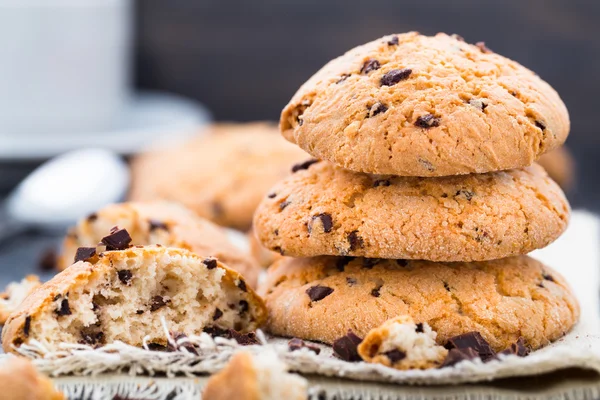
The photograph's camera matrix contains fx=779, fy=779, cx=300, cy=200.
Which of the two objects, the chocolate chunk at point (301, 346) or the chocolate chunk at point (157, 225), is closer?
the chocolate chunk at point (301, 346)

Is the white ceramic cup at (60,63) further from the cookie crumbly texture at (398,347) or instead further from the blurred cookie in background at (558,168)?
the cookie crumbly texture at (398,347)

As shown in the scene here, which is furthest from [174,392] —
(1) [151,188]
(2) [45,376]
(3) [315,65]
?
(3) [315,65]

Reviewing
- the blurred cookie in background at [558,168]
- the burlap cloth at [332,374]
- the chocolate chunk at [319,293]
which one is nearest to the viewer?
the burlap cloth at [332,374]

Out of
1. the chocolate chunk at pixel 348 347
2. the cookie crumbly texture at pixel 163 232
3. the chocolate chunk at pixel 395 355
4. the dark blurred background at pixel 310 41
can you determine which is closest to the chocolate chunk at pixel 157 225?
the cookie crumbly texture at pixel 163 232

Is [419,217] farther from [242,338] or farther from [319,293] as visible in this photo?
[242,338]

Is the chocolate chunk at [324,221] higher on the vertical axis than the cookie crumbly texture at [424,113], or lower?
lower

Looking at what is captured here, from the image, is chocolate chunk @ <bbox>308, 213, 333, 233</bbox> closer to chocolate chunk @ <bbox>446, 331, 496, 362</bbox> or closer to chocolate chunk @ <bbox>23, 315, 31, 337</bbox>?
chocolate chunk @ <bbox>446, 331, 496, 362</bbox>
